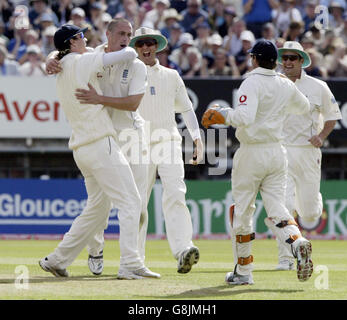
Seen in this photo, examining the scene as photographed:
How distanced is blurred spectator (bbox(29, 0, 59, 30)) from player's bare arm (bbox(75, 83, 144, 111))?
1338 centimetres

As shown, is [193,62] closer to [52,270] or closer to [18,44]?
[18,44]

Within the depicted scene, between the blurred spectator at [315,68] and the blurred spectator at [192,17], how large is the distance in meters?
3.12

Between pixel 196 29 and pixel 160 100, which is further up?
pixel 196 29

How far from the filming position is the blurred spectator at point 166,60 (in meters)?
20.3

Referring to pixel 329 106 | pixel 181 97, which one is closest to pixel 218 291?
pixel 181 97

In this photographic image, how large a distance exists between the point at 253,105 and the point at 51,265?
2.77m

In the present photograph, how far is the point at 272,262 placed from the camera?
12906 mm

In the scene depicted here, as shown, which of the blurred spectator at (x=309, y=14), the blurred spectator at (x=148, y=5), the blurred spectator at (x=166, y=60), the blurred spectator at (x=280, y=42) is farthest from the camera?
the blurred spectator at (x=148, y=5)

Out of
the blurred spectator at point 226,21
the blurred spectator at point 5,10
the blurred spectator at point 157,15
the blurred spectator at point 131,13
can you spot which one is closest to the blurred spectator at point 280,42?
the blurred spectator at point 226,21

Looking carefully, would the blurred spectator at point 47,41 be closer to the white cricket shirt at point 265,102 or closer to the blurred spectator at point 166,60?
the blurred spectator at point 166,60

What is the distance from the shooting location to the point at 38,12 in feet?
73.8

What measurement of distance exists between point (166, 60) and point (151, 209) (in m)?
3.41

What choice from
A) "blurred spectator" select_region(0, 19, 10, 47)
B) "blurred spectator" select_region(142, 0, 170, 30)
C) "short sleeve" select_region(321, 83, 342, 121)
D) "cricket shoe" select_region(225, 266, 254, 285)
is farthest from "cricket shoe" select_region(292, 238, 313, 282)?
"blurred spectator" select_region(0, 19, 10, 47)
